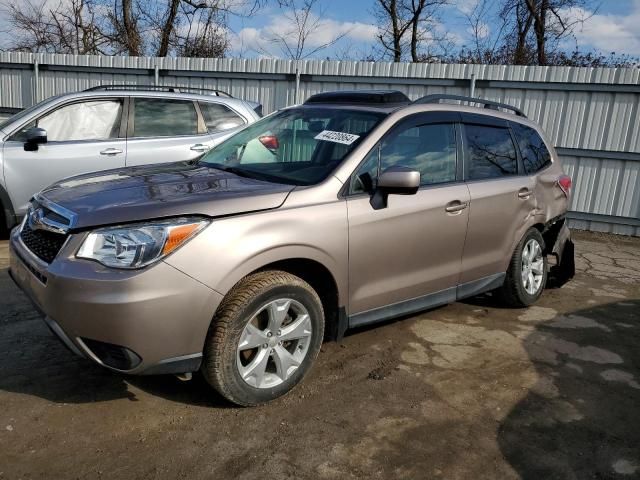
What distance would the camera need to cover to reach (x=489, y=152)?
4.30 meters

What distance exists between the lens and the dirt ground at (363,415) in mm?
2533

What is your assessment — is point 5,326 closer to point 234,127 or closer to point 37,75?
point 234,127

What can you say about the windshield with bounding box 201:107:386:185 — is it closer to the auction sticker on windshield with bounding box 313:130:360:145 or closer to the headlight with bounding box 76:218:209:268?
the auction sticker on windshield with bounding box 313:130:360:145

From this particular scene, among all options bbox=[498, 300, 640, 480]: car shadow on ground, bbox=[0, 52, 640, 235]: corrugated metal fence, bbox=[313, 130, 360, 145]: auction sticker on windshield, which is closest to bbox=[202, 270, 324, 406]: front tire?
bbox=[313, 130, 360, 145]: auction sticker on windshield

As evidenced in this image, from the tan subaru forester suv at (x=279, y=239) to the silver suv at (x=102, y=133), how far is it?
8.67 ft

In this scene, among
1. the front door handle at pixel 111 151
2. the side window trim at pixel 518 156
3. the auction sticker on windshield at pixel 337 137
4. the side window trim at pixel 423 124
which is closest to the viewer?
the side window trim at pixel 423 124

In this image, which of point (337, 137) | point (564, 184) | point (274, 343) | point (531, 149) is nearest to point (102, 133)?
point (337, 137)

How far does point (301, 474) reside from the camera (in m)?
2.46

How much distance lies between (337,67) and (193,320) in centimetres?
820

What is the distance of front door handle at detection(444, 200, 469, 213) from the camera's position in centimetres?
375

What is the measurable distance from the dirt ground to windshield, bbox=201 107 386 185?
129 centimetres

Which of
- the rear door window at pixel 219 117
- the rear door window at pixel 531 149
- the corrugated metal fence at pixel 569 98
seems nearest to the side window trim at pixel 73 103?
the rear door window at pixel 219 117

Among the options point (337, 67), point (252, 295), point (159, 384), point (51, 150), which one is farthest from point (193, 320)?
point (337, 67)

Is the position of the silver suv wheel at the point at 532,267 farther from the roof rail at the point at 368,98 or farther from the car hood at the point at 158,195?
the car hood at the point at 158,195
